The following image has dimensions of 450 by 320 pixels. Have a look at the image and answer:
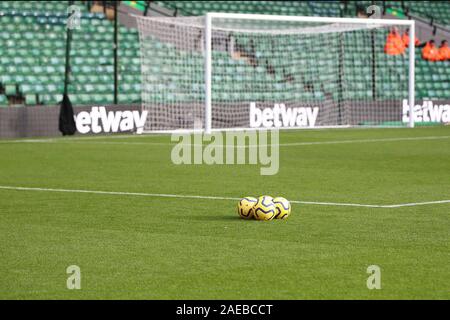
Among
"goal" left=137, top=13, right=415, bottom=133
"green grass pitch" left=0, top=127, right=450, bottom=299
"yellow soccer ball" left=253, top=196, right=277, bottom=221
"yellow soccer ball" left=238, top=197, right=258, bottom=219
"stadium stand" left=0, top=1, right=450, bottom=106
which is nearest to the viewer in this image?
"green grass pitch" left=0, top=127, right=450, bottom=299

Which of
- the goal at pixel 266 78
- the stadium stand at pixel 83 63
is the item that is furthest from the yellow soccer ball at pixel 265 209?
the stadium stand at pixel 83 63

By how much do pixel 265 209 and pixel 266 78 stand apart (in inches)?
824

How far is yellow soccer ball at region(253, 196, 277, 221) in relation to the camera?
11.5 meters

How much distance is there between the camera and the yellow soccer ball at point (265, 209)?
11.5 metres

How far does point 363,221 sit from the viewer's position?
11398 millimetres

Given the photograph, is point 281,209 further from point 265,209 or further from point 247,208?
point 247,208

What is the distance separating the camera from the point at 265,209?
1148cm

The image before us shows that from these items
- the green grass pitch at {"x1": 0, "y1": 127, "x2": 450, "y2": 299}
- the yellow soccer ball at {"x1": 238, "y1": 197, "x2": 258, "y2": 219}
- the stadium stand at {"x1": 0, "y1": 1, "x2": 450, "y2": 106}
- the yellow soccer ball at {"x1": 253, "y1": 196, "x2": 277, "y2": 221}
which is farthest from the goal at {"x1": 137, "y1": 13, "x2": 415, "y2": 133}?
the yellow soccer ball at {"x1": 253, "y1": 196, "x2": 277, "y2": 221}

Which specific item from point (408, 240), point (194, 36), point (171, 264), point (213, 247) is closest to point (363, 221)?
→ point (408, 240)

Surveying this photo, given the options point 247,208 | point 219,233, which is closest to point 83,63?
point 247,208

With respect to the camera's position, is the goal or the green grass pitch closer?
the green grass pitch

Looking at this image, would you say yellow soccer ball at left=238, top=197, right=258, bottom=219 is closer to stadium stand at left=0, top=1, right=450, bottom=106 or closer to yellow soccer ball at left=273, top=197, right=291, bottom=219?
yellow soccer ball at left=273, top=197, right=291, bottom=219

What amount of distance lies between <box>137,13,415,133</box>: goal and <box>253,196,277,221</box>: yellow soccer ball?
54.5 ft
